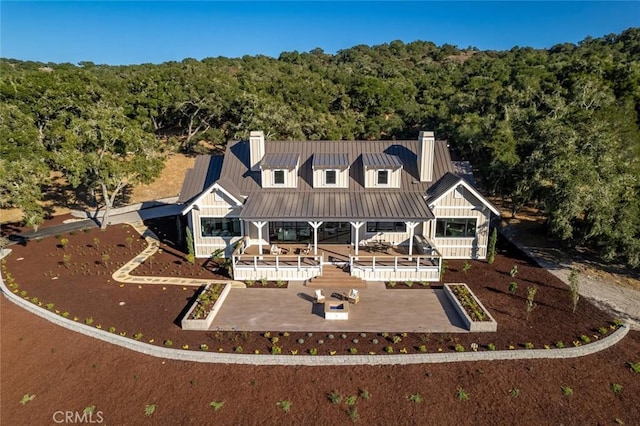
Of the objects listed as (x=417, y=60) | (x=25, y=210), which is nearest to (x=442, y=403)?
(x=25, y=210)

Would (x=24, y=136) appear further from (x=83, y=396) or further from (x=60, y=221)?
(x=83, y=396)

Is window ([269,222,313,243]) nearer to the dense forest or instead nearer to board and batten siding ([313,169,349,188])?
board and batten siding ([313,169,349,188])

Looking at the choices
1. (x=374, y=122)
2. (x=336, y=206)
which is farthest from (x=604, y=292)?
(x=374, y=122)

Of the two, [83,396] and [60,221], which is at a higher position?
[60,221]

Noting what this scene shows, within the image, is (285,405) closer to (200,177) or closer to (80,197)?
(200,177)

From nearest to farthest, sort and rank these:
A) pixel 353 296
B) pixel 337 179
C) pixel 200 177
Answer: pixel 353 296 < pixel 337 179 < pixel 200 177

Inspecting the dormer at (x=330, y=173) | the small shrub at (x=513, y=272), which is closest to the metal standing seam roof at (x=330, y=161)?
the dormer at (x=330, y=173)
